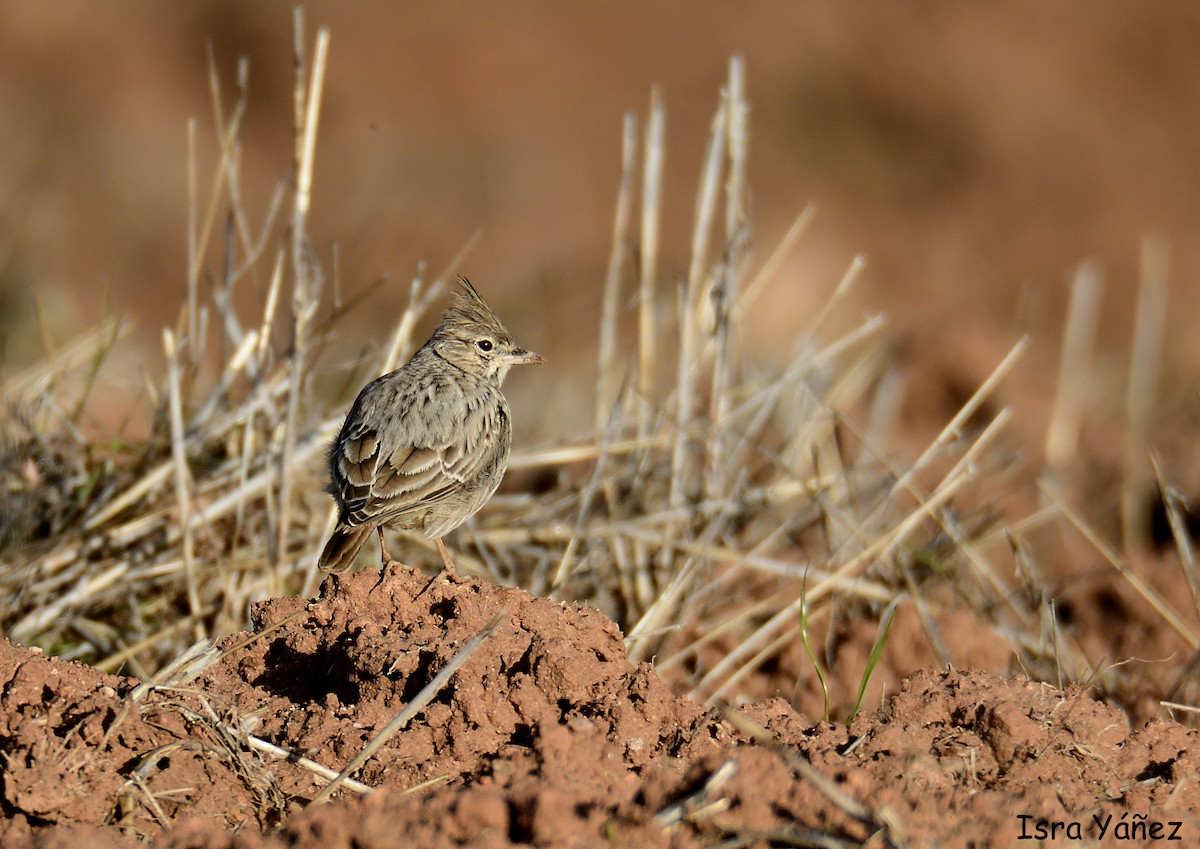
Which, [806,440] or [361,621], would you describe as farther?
[806,440]

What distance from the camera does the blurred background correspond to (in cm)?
1560

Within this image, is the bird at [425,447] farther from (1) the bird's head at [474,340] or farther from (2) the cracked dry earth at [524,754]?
(2) the cracked dry earth at [524,754]

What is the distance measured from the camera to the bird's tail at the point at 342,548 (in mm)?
4320

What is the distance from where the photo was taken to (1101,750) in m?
3.20

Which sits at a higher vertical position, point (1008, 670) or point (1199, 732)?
point (1199, 732)

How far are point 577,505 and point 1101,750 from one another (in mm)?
2838

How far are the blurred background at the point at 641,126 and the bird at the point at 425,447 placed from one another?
30.2ft

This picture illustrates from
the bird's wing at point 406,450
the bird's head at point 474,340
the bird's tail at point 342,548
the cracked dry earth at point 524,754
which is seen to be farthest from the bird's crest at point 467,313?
the cracked dry earth at point 524,754

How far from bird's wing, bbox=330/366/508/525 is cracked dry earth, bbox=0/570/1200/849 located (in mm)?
849

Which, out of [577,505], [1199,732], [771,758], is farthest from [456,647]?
[577,505]

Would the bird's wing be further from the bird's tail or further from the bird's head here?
the bird's head

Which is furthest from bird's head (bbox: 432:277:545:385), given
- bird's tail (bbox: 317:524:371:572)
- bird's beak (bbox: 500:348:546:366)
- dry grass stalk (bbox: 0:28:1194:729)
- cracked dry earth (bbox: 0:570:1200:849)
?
cracked dry earth (bbox: 0:570:1200:849)

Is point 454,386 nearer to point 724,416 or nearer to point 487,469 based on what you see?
point 487,469

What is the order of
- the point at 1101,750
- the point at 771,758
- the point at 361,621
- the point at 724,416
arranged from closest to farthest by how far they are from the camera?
1. the point at 771,758
2. the point at 1101,750
3. the point at 361,621
4. the point at 724,416
